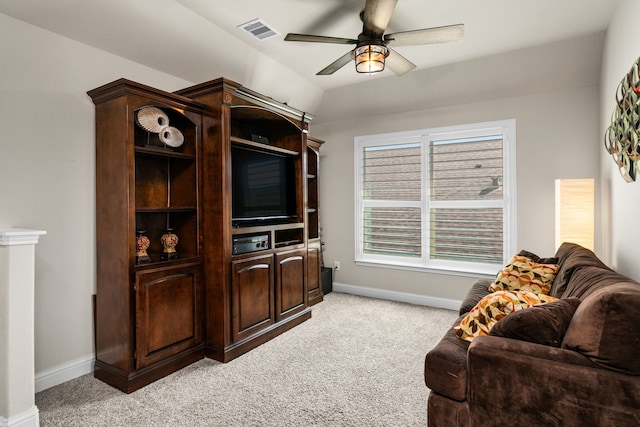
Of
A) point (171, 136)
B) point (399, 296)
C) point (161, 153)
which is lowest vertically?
point (399, 296)

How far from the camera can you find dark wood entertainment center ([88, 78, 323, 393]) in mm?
2471

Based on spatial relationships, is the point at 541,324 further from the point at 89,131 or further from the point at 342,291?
the point at 342,291

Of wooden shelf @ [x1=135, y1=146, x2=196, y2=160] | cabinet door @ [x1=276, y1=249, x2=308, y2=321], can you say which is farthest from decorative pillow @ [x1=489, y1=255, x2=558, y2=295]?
wooden shelf @ [x1=135, y1=146, x2=196, y2=160]

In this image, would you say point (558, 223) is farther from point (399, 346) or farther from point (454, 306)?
point (399, 346)

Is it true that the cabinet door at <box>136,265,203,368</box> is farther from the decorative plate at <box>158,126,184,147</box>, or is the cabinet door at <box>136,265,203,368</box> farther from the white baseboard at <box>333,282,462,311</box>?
the white baseboard at <box>333,282,462,311</box>

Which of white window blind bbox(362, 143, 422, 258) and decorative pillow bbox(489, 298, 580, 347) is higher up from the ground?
white window blind bbox(362, 143, 422, 258)

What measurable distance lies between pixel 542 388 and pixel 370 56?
217 cm

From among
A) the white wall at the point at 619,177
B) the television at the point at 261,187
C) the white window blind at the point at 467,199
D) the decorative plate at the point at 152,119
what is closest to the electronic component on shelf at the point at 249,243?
the television at the point at 261,187

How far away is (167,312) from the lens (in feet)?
8.70

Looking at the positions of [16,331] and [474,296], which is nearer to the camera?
[16,331]

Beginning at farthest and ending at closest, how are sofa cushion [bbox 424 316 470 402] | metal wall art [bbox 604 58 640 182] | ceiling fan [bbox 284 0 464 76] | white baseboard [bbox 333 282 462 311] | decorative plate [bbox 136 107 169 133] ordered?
white baseboard [bbox 333 282 462 311] → decorative plate [bbox 136 107 169 133] → ceiling fan [bbox 284 0 464 76] → metal wall art [bbox 604 58 640 182] → sofa cushion [bbox 424 316 470 402]

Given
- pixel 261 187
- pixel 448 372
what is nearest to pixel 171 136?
pixel 261 187

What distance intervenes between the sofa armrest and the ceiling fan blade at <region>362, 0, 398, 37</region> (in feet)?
6.16


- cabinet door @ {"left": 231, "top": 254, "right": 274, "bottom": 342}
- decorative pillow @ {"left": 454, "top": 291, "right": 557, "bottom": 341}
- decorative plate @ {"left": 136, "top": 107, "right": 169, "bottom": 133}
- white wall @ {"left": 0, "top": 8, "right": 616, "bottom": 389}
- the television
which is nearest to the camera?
decorative pillow @ {"left": 454, "top": 291, "right": 557, "bottom": 341}
